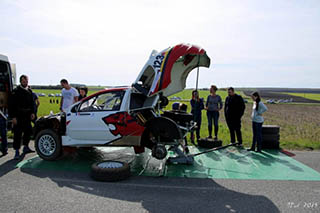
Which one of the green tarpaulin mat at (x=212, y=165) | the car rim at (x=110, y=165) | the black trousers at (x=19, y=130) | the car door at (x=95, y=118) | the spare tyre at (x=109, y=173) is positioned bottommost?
the green tarpaulin mat at (x=212, y=165)


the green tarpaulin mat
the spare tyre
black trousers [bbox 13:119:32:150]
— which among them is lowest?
the green tarpaulin mat

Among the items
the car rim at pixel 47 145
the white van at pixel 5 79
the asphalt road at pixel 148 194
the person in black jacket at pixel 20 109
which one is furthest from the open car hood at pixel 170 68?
the white van at pixel 5 79

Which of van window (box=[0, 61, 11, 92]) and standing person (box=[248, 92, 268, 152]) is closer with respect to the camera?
standing person (box=[248, 92, 268, 152])

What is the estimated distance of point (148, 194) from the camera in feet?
15.7

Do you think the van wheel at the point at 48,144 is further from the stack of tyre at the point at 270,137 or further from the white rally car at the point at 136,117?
the stack of tyre at the point at 270,137

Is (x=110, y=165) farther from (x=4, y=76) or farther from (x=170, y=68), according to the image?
(x=4, y=76)

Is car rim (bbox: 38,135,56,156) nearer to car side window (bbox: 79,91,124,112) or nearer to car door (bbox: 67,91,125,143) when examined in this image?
car door (bbox: 67,91,125,143)

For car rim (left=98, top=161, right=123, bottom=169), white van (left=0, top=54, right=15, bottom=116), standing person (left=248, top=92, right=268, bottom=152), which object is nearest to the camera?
car rim (left=98, top=161, right=123, bottom=169)

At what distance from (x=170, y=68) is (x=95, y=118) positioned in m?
2.22

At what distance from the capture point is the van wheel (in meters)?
6.80

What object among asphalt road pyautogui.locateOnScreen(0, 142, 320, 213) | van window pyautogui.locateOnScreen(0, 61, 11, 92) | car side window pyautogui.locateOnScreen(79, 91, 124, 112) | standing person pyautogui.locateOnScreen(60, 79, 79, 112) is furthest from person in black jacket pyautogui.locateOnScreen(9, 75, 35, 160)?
van window pyautogui.locateOnScreen(0, 61, 11, 92)

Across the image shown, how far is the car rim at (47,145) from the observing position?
6836 mm

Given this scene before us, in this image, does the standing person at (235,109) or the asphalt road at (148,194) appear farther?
the standing person at (235,109)

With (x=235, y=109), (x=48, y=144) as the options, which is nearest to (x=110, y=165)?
(x=48, y=144)
